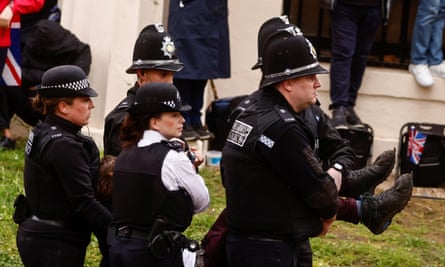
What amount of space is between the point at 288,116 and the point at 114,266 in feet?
4.06

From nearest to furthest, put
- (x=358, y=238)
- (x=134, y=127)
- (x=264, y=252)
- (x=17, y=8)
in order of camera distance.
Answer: (x=264, y=252) → (x=134, y=127) → (x=358, y=238) → (x=17, y=8)

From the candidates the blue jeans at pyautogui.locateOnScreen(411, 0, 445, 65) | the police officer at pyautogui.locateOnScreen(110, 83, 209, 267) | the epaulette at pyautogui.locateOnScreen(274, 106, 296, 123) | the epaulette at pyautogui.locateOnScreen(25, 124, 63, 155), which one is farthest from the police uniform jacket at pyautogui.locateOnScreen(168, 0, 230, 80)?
the epaulette at pyautogui.locateOnScreen(274, 106, 296, 123)

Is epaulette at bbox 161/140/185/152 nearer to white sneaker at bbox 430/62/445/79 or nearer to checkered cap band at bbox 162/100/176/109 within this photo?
checkered cap band at bbox 162/100/176/109

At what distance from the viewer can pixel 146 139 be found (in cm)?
554

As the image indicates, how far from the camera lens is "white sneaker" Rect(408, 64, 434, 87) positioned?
11.0m

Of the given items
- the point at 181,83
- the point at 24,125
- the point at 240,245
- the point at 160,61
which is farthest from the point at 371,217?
the point at 24,125

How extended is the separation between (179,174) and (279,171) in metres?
0.56

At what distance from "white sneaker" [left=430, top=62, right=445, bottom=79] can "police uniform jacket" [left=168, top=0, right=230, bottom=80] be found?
→ 2.60 m

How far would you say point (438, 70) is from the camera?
36.5 feet

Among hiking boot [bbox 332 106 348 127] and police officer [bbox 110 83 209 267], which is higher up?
police officer [bbox 110 83 209 267]

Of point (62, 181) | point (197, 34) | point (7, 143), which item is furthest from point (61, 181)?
point (7, 143)

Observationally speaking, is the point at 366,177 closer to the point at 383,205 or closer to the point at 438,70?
the point at 383,205

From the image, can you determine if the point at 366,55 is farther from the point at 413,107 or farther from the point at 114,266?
the point at 114,266

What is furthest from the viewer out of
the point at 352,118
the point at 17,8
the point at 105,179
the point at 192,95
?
the point at 352,118
